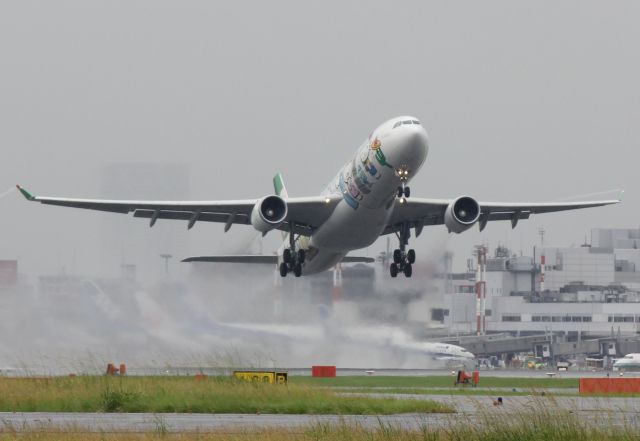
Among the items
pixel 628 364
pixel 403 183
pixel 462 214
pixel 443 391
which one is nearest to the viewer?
pixel 403 183

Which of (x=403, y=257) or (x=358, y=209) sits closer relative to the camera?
(x=358, y=209)

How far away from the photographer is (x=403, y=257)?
51.8m

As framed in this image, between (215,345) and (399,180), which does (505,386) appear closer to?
(399,180)

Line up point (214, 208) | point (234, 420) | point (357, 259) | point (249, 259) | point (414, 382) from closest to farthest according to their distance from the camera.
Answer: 1. point (234, 420)
2. point (214, 208)
3. point (414, 382)
4. point (249, 259)
5. point (357, 259)

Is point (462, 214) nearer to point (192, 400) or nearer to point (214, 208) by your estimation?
point (214, 208)

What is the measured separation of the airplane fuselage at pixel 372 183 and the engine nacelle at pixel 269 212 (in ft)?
7.14

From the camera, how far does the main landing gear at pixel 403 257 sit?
5169cm

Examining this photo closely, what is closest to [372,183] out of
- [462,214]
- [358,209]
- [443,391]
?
[358,209]

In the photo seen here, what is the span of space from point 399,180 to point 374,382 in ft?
40.3

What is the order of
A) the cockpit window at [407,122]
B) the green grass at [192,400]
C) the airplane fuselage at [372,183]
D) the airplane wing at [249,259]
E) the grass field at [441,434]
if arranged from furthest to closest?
the airplane wing at [249,259] → the cockpit window at [407,122] → the airplane fuselage at [372,183] → the green grass at [192,400] → the grass field at [441,434]

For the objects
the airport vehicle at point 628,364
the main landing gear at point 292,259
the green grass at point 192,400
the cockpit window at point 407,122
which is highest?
the cockpit window at point 407,122

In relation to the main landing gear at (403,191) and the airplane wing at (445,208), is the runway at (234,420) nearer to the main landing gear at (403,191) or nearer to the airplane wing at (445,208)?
the main landing gear at (403,191)

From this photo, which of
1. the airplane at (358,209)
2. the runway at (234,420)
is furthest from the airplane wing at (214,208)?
the runway at (234,420)

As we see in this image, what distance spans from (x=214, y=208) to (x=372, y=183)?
973 centimetres
